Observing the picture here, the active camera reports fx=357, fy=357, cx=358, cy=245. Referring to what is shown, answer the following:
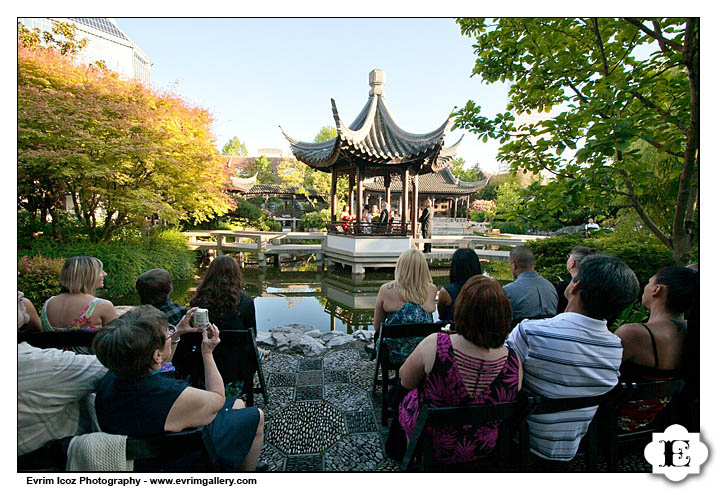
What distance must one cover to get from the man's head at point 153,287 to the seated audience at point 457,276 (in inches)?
77.4

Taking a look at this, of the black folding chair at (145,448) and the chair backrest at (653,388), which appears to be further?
the chair backrest at (653,388)

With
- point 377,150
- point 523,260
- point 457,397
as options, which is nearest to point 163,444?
point 457,397

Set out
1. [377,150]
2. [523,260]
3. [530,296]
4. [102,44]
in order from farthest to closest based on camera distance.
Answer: [377,150] < [102,44] < [523,260] < [530,296]

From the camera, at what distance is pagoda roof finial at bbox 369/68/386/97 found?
525 inches

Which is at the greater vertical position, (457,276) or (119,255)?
(457,276)

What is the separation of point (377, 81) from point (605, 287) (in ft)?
44.5

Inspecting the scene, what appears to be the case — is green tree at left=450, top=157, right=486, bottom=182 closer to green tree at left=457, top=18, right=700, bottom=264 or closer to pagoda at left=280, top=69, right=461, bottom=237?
pagoda at left=280, top=69, right=461, bottom=237

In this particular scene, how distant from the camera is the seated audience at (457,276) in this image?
2.77 metres

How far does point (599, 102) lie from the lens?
86.7 inches

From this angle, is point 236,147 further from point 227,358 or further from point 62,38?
point 227,358

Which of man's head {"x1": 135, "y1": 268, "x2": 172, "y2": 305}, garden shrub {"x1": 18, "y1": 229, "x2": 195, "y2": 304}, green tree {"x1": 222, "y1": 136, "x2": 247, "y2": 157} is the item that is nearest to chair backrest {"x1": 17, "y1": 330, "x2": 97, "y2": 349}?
man's head {"x1": 135, "y1": 268, "x2": 172, "y2": 305}

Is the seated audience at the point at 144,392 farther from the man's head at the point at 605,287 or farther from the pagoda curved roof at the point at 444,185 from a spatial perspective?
the pagoda curved roof at the point at 444,185

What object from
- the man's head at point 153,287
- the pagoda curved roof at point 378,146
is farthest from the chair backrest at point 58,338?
the pagoda curved roof at point 378,146

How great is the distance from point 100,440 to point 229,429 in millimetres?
507
